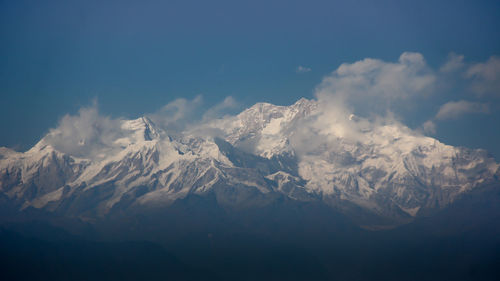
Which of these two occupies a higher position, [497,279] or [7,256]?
[7,256]

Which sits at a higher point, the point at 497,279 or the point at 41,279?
the point at 41,279

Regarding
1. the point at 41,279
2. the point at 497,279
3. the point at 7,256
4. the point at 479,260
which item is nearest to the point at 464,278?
the point at 479,260

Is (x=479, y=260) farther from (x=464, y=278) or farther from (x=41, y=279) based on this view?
(x=41, y=279)

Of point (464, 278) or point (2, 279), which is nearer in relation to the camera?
point (2, 279)

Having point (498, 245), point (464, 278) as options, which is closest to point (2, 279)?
point (464, 278)

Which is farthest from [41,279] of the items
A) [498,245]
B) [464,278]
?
[498,245]

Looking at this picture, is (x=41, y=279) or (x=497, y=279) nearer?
(x=497, y=279)

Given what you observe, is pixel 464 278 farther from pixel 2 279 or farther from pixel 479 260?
pixel 2 279
